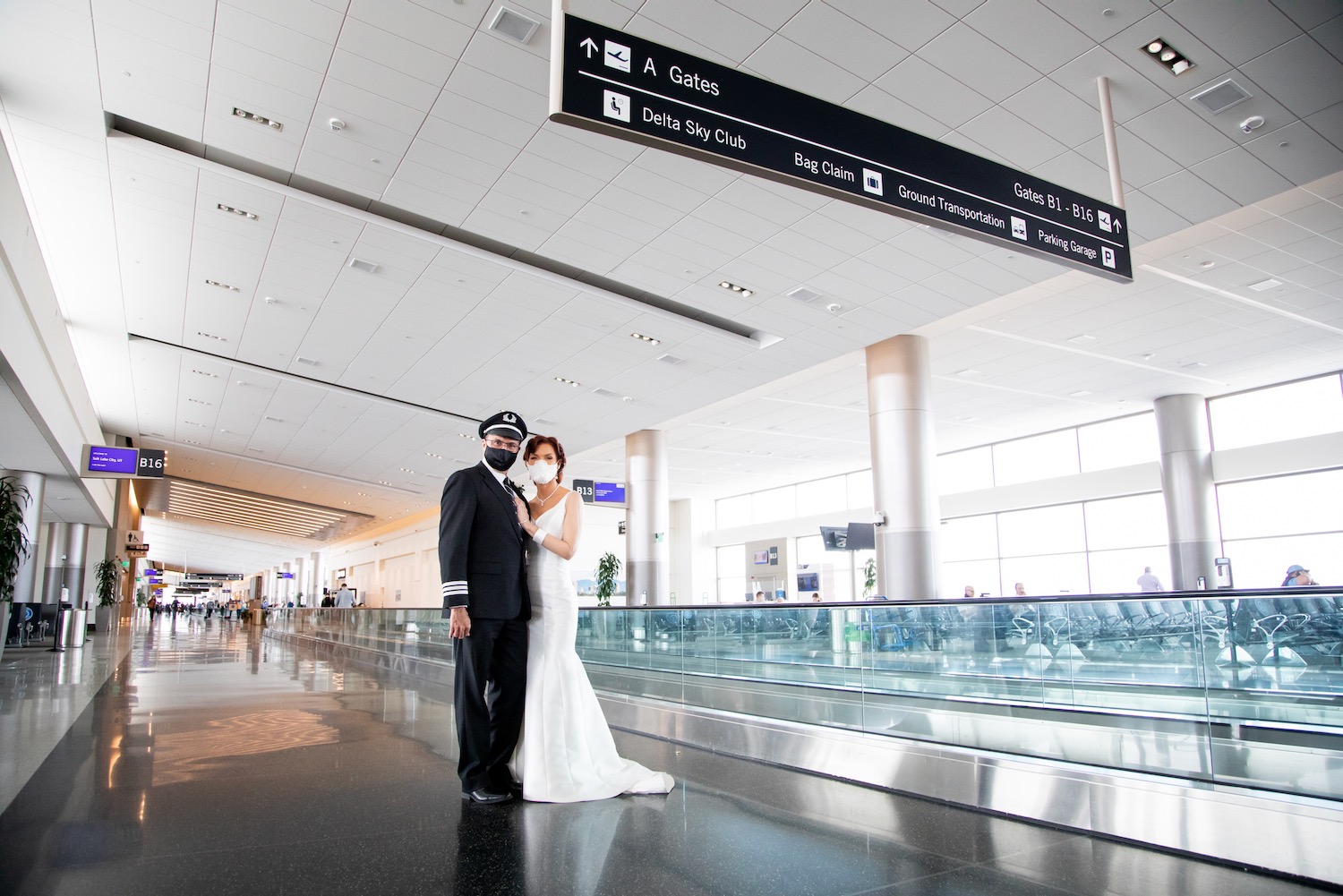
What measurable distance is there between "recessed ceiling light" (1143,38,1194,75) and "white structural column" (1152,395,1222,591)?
47.6ft

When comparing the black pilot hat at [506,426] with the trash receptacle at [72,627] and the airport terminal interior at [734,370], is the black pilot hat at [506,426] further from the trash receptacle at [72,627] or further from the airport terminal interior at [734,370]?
the trash receptacle at [72,627]

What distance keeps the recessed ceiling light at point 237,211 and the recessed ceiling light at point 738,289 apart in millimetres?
6565

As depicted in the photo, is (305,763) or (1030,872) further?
(305,763)

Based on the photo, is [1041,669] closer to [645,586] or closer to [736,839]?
[736,839]

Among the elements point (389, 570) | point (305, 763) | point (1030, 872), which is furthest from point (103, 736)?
point (389, 570)

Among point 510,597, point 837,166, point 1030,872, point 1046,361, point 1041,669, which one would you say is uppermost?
point 1046,361

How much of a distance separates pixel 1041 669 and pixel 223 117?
9.50 m

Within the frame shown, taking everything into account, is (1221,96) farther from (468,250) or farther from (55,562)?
(55,562)

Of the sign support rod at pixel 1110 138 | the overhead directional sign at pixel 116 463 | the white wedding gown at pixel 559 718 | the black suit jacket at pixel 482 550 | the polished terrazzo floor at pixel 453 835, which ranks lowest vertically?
the polished terrazzo floor at pixel 453 835

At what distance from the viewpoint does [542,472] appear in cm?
439

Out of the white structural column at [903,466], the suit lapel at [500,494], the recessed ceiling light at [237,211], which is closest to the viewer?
the suit lapel at [500,494]

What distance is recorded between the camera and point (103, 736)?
18.1ft

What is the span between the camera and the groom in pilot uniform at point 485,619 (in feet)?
12.8

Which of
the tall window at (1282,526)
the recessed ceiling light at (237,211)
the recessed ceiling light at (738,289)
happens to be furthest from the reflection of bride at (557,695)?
the tall window at (1282,526)
